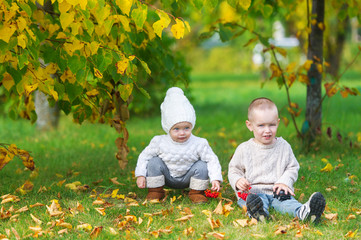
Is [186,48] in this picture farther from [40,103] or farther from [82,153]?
[82,153]

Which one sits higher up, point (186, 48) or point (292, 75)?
point (186, 48)

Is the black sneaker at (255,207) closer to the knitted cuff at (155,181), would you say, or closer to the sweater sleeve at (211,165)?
the sweater sleeve at (211,165)

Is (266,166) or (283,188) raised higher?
(266,166)

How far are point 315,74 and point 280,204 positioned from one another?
8.22ft

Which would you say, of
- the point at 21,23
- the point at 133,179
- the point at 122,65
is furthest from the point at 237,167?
the point at 21,23

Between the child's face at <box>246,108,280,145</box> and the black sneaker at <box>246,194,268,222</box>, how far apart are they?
1.51 ft

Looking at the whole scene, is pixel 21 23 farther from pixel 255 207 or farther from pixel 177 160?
pixel 255 207

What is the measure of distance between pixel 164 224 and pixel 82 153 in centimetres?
287

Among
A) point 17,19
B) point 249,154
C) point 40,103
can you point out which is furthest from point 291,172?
point 40,103

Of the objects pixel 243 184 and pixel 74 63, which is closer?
pixel 74 63

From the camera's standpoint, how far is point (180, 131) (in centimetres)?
359

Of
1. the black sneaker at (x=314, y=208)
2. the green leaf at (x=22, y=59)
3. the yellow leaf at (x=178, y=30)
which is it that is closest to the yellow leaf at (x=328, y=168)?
the black sneaker at (x=314, y=208)

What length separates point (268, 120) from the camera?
11.0 ft

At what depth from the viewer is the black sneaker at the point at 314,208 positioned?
3.04 metres
